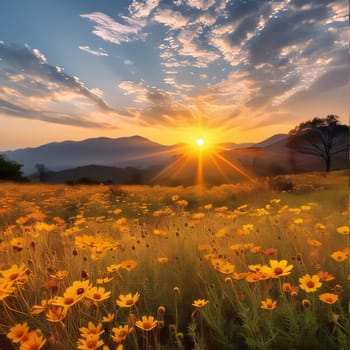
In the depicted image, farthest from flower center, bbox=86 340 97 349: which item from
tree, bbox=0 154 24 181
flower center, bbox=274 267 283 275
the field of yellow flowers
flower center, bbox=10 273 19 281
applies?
tree, bbox=0 154 24 181

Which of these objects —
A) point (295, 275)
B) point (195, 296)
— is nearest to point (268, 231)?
point (295, 275)

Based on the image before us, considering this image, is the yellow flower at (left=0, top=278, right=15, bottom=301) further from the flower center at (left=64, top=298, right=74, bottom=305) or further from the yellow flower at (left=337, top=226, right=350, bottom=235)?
the yellow flower at (left=337, top=226, right=350, bottom=235)

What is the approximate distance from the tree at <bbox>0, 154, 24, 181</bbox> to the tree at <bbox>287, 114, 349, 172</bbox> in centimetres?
2597

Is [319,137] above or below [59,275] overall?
above

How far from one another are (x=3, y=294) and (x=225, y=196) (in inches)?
389

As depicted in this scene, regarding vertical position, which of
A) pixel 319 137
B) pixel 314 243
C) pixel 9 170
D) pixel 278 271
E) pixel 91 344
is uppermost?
pixel 319 137

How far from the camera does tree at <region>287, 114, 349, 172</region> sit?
35062 millimetres

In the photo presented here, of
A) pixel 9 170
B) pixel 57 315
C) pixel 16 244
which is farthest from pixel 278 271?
pixel 9 170

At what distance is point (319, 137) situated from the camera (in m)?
35.8

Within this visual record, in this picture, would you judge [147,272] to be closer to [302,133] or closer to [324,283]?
[324,283]

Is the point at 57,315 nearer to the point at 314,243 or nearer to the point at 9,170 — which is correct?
the point at 314,243

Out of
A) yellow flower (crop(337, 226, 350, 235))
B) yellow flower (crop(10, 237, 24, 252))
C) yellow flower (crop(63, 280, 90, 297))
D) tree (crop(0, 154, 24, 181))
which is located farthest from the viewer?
tree (crop(0, 154, 24, 181))

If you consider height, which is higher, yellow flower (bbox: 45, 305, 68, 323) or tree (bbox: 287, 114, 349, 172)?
tree (bbox: 287, 114, 349, 172)

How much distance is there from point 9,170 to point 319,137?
2963 cm
